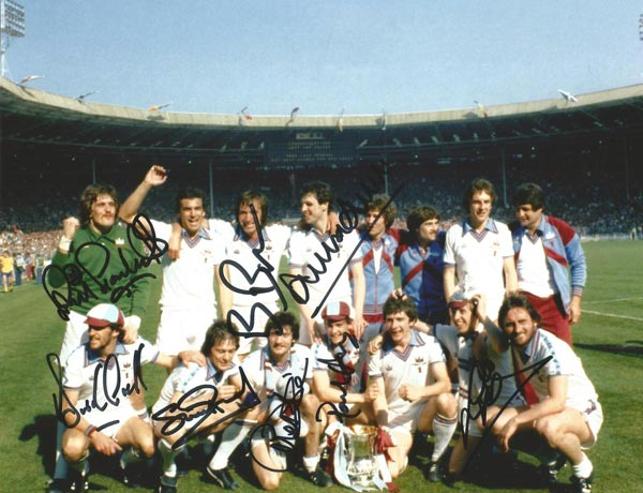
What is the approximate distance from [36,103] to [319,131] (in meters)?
18.1

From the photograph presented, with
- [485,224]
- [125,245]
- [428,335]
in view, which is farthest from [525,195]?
[125,245]

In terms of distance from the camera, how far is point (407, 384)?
4.58 meters

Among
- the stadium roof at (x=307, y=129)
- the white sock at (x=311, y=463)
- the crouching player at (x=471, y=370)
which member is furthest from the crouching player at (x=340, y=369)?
the stadium roof at (x=307, y=129)

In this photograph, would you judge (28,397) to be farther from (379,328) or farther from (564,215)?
(564,215)

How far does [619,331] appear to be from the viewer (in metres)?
9.50

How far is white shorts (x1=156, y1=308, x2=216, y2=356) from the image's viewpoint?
4.69 meters

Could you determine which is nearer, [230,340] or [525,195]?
[230,340]

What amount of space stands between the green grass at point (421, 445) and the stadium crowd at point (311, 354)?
20 cm

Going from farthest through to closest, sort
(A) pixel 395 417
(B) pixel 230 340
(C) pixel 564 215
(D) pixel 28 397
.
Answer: (C) pixel 564 215
(D) pixel 28 397
(A) pixel 395 417
(B) pixel 230 340

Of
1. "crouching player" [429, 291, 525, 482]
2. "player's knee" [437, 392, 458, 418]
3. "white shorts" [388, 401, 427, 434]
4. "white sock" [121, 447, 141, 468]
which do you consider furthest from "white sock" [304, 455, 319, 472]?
"white sock" [121, 447, 141, 468]
